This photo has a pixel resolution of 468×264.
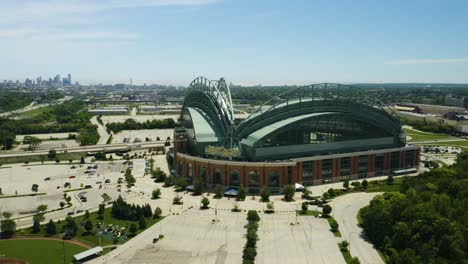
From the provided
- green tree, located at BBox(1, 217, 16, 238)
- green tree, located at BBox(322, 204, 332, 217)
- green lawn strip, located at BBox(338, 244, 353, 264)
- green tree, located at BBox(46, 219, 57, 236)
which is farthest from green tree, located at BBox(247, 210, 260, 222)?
green tree, located at BBox(1, 217, 16, 238)

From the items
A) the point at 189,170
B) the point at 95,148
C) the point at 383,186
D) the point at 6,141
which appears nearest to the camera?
the point at 383,186

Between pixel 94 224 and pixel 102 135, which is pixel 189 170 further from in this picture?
pixel 102 135

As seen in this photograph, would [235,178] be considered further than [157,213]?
Yes

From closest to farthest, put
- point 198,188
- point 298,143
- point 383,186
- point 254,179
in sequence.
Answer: point 198,188 < point 254,179 < point 383,186 < point 298,143

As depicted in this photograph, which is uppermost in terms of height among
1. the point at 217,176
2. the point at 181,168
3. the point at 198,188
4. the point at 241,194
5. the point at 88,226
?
the point at 217,176

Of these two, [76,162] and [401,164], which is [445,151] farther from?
[76,162]

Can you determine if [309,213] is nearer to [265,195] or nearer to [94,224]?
[265,195]

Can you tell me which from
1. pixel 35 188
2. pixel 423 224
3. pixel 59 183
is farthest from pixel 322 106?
pixel 35 188

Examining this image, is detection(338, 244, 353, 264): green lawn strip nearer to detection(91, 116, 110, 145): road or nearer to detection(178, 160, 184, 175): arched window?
detection(178, 160, 184, 175): arched window

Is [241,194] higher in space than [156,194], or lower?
higher
